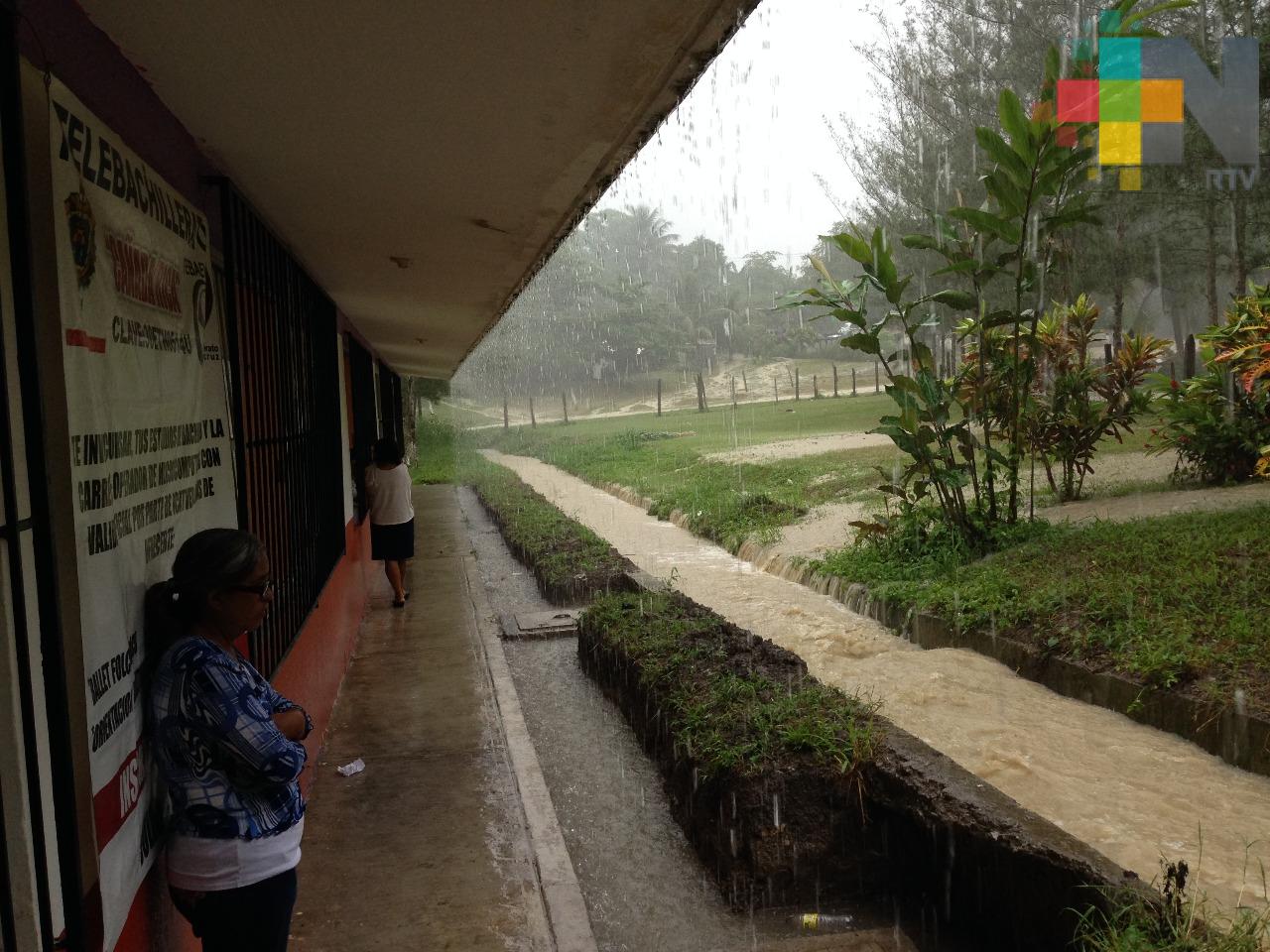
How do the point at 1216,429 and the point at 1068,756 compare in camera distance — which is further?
Answer: the point at 1216,429

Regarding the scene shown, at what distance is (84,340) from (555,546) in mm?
9723

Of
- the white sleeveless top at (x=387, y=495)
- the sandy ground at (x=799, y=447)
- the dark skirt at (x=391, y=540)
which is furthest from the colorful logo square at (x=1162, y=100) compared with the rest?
the dark skirt at (x=391, y=540)

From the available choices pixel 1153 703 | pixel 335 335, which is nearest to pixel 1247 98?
pixel 1153 703

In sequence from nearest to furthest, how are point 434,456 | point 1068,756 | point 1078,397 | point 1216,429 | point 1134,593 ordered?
point 1068,756 → point 1134,593 → point 1216,429 → point 1078,397 → point 434,456

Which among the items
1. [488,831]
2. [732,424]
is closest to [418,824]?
[488,831]

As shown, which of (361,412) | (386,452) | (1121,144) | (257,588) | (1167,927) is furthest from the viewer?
(1121,144)

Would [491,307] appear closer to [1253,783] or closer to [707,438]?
[1253,783]

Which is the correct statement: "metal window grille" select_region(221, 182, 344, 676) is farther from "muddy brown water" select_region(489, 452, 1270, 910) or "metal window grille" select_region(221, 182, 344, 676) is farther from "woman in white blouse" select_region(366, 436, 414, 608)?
"muddy brown water" select_region(489, 452, 1270, 910)

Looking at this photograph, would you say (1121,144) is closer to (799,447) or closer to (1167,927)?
(799,447)

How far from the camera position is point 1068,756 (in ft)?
17.9

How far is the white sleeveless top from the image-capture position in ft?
28.7

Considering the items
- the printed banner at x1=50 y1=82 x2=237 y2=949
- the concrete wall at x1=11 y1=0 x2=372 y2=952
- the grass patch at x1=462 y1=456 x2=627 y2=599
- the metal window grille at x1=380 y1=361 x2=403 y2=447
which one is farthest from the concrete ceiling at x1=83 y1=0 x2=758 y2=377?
the metal window grille at x1=380 y1=361 x2=403 y2=447

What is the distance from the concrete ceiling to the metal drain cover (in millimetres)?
4637

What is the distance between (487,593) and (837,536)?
15.1 feet
